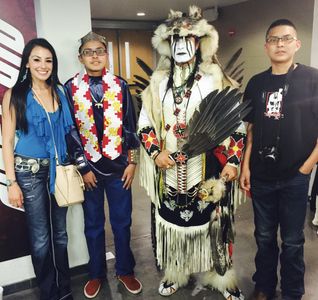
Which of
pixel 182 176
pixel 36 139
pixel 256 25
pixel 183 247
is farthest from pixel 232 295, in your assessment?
pixel 256 25

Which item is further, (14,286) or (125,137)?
(14,286)

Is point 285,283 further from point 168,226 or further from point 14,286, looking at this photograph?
point 14,286

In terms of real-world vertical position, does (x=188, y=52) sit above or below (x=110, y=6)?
below

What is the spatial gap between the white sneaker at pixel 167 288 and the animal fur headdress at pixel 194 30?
1.44 m

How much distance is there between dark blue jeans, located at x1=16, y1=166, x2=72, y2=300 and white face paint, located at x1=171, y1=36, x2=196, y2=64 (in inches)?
38.4

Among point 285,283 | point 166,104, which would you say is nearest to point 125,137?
point 166,104

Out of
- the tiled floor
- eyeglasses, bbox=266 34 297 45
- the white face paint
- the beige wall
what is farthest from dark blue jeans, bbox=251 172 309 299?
the beige wall

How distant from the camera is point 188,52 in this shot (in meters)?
2.03

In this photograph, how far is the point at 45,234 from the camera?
213 centimetres

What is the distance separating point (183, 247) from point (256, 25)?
4.47m

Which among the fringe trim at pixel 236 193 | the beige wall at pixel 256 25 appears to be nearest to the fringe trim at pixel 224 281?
the fringe trim at pixel 236 193

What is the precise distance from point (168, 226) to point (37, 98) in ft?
3.49

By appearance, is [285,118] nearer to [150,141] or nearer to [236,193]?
[236,193]

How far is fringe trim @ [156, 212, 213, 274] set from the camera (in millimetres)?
2162
